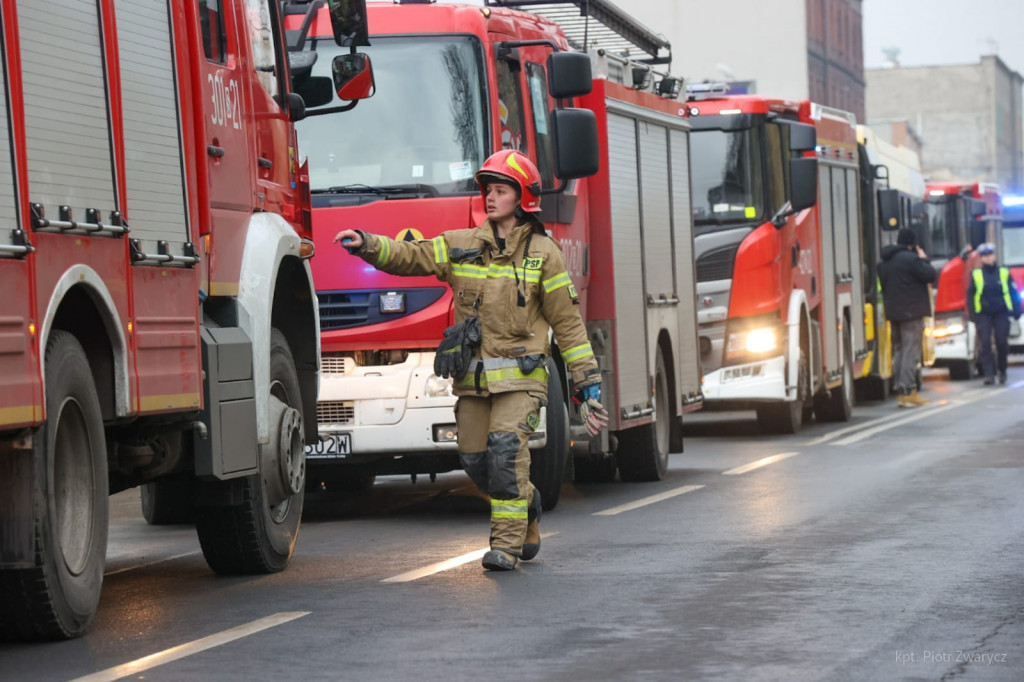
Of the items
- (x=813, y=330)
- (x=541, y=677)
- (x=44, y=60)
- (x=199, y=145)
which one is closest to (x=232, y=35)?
(x=199, y=145)

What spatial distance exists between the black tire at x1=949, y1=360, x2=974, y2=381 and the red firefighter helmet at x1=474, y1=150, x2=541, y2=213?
24906 millimetres

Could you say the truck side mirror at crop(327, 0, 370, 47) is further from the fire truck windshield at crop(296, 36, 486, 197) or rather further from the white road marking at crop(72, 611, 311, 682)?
the white road marking at crop(72, 611, 311, 682)

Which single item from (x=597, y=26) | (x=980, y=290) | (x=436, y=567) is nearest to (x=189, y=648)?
(x=436, y=567)

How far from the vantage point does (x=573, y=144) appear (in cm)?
1195

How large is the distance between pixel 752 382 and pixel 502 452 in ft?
34.9

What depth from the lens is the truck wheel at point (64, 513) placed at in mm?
6887

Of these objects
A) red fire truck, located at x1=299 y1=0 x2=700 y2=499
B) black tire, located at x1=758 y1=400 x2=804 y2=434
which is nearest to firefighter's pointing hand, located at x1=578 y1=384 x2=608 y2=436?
red fire truck, located at x1=299 y1=0 x2=700 y2=499

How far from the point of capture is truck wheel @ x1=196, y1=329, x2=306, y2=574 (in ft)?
29.8

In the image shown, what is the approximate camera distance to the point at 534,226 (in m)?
9.53

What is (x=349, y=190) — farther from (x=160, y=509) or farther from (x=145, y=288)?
(x=145, y=288)

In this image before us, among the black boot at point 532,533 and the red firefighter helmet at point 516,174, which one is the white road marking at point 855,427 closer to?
the black boot at point 532,533

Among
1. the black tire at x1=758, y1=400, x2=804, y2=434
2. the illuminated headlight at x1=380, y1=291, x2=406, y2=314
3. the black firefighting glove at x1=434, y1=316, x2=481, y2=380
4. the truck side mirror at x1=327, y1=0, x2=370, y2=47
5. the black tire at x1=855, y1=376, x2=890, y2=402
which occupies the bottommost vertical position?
the black tire at x1=855, y1=376, x2=890, y2=402

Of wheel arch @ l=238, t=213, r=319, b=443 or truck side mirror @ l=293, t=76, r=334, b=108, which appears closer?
wheel arch @ l=238, t=213, r=319, b=443

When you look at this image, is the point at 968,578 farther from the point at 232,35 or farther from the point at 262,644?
the point at 232,35
